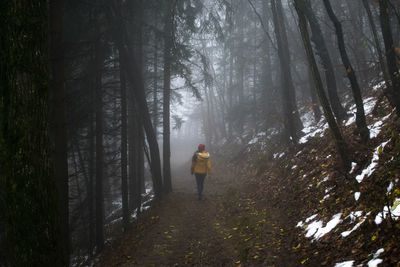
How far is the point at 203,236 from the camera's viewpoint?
33.2 feet

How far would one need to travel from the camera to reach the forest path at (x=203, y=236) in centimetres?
800

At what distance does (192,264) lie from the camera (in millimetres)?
8211

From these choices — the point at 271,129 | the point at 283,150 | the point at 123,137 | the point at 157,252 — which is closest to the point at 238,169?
the point at 271,129

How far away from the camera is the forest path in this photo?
315 inches

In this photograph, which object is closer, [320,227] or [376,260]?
[376,260]

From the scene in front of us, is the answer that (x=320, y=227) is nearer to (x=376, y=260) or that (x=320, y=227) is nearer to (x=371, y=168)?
(x=371, y=168)

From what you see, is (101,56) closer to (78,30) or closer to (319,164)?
(78,30)

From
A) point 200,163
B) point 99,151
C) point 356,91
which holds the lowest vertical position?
point 200,163

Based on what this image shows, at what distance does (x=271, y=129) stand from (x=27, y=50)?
67.8 ft

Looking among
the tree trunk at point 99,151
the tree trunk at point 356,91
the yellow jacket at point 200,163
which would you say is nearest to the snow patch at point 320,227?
the tree trunk at point 356,91

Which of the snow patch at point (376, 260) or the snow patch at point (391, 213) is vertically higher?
the snow patch at point (391, 213)

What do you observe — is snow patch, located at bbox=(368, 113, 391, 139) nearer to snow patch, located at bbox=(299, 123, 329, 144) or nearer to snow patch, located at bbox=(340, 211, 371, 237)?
snow patch, located at bbox=(340, 211, 371, 237)

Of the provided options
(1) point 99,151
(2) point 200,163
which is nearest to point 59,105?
(1) point 99,151

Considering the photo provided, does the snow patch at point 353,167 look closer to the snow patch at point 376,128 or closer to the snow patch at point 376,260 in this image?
the snow patch at point 376,128
